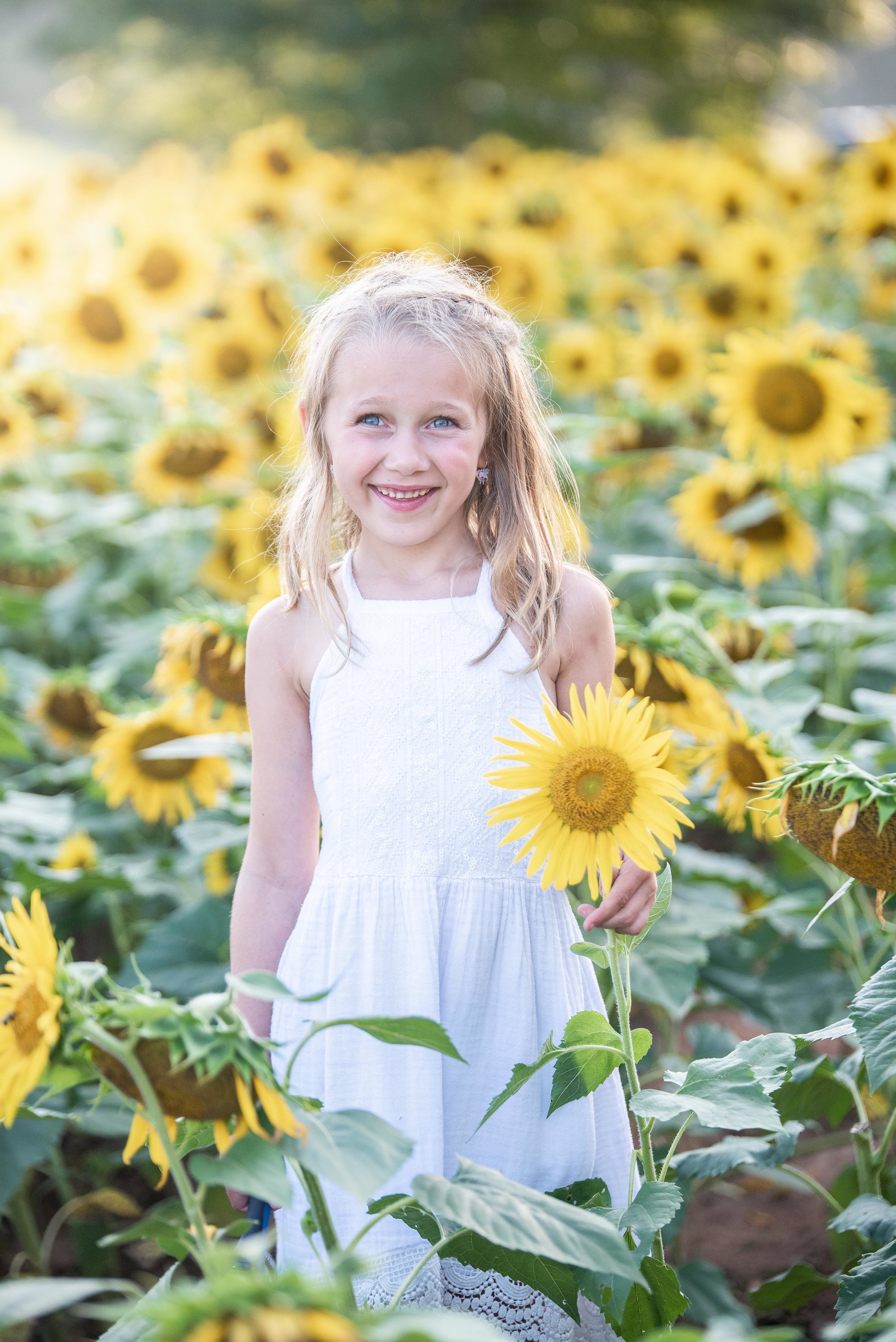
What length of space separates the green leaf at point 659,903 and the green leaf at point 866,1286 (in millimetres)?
345

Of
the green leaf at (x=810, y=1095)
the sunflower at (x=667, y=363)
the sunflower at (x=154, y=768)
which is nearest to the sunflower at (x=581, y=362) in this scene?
the sunflower at (x=667, y=363)

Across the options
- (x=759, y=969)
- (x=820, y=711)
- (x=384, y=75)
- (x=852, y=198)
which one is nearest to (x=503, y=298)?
(x=852, y=198)

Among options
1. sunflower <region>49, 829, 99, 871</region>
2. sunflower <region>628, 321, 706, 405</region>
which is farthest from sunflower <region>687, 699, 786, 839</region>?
sunflower <region>628, 321, 706, 405</region>

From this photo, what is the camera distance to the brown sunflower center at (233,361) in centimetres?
351

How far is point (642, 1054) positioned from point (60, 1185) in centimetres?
119

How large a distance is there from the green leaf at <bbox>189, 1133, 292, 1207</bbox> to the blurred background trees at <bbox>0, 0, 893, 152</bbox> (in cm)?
740

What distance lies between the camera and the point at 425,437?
1.26 meters

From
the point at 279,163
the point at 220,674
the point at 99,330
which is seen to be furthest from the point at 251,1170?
the point at 279,163

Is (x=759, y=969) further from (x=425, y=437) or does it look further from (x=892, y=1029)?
(x=425, y=437)

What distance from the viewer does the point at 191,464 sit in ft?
9.46

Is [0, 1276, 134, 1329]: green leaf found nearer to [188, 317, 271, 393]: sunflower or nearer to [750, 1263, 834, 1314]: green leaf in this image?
[750, 1263, 834, 1314]: green leaf

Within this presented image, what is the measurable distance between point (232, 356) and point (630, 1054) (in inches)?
110

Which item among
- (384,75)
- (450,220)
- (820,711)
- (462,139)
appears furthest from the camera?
(462,139)

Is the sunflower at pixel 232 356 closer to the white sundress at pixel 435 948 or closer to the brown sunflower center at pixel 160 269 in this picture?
the brown sunflower center at pixel 160 269
